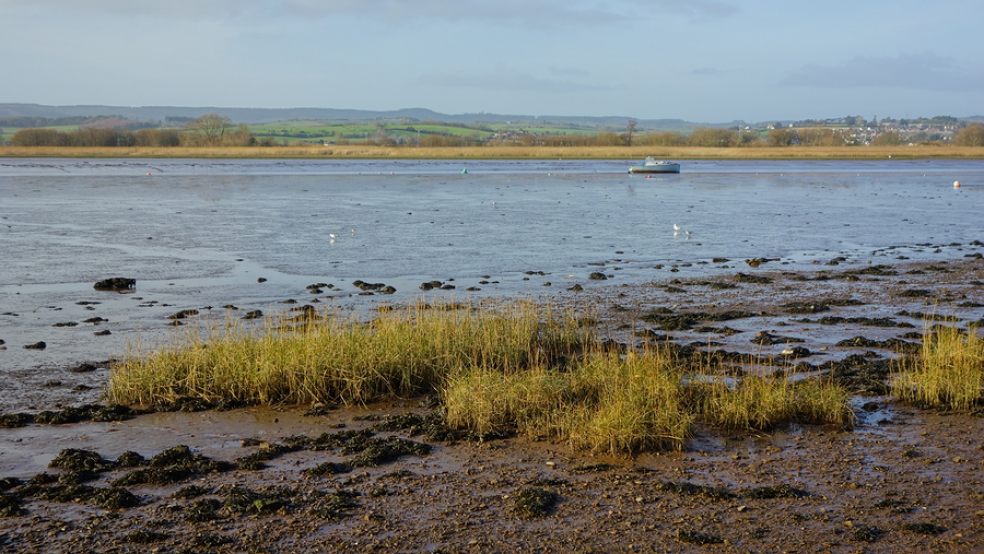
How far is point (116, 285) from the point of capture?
20062 mm

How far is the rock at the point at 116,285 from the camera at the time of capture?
19906 mm

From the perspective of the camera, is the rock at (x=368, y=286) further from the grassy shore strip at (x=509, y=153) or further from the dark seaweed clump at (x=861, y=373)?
the grassy shore strip at (x=509, y=153)

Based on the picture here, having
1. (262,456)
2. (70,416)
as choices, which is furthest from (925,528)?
(70,416)

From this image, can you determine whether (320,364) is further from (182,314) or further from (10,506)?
(182,314)

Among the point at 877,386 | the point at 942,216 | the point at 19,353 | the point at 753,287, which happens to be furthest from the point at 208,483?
the point at 942,216

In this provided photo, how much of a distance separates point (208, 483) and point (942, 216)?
34.3 meters

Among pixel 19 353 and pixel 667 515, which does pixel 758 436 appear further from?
pixel 19 353

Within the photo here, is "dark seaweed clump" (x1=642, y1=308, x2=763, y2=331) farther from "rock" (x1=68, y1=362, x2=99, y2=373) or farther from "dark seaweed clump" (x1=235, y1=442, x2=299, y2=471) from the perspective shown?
"rock" (x1=68, y1=362, x2=99, y2=373)

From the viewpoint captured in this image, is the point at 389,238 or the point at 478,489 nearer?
the point at 478,489

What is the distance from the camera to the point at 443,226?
3278 centimetres

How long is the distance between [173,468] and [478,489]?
9.37 feet

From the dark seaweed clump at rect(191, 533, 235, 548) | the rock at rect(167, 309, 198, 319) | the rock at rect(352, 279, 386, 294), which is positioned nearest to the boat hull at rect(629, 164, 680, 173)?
the rock at rect(352, 279, 386, 294)

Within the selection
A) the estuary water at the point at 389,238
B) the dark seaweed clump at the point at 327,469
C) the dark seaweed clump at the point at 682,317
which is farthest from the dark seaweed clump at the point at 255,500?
the dark seaweed clump at the point at 682,317

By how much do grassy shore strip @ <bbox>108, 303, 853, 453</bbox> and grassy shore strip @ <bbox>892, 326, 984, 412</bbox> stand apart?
97cm
